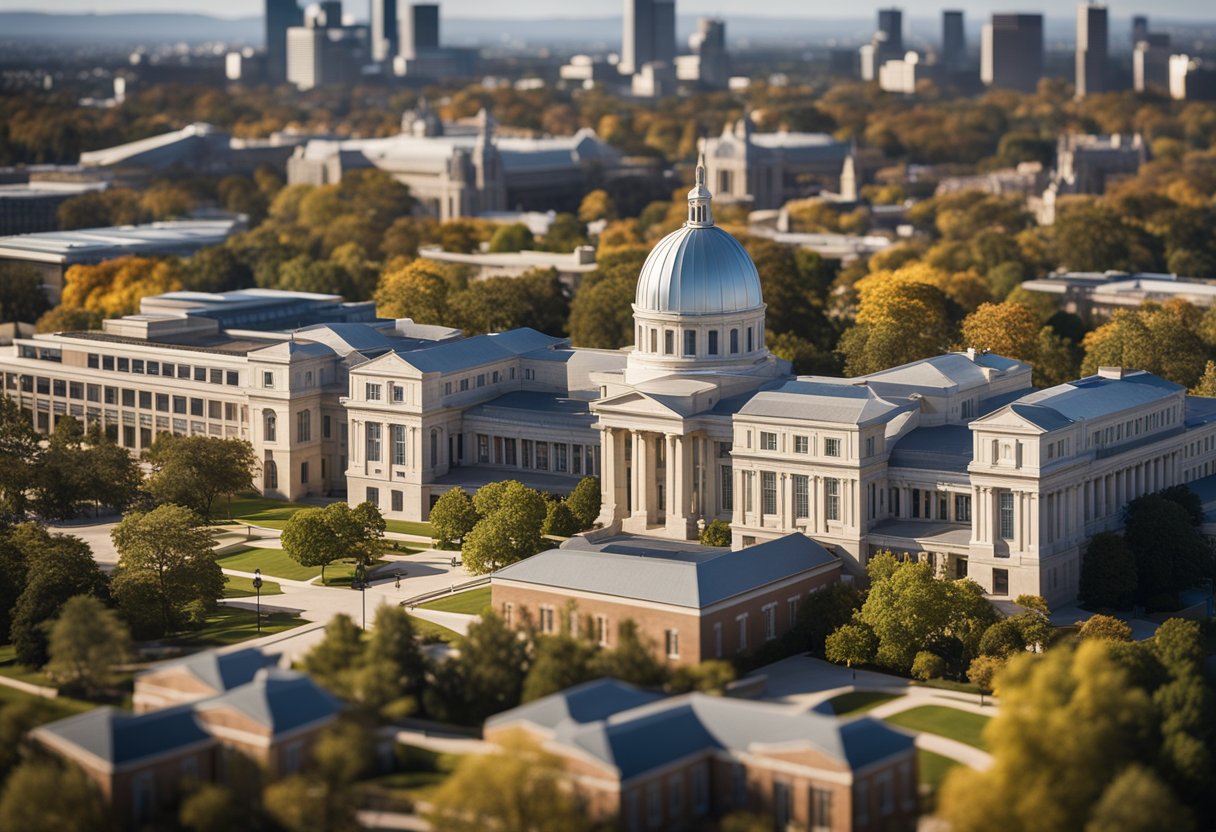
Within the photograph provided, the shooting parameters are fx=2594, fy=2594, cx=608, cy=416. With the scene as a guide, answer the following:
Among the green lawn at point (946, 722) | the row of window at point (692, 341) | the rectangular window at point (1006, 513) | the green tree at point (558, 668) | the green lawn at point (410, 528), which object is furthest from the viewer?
the green lawn at point (410, 528)

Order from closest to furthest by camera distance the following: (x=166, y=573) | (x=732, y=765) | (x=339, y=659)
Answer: (x=732, y=765) → (x=339, y=659) → (x=166, y=573)

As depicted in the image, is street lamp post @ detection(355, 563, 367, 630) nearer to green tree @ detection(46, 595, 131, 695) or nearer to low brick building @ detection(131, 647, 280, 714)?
green tree @ detection(46, 595, 131, 695)

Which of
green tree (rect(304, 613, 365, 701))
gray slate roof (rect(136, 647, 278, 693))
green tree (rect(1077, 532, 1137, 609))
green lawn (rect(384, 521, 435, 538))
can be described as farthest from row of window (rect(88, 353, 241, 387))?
gray slate roof (rect(136, 647, 278, 693))

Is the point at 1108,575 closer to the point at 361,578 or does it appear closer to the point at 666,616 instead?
the point at 666,616

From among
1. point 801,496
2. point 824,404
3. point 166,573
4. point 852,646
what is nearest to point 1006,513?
point 801,496

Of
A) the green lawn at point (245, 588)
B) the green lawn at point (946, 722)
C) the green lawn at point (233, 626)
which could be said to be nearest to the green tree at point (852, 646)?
the green lawn at point (946, 722)

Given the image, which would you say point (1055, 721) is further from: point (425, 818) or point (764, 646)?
point (764, 646)

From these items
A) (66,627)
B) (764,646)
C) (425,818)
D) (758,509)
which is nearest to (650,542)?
(758,509)

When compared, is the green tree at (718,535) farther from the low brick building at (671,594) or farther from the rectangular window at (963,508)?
the rectangular window at (963,508)
